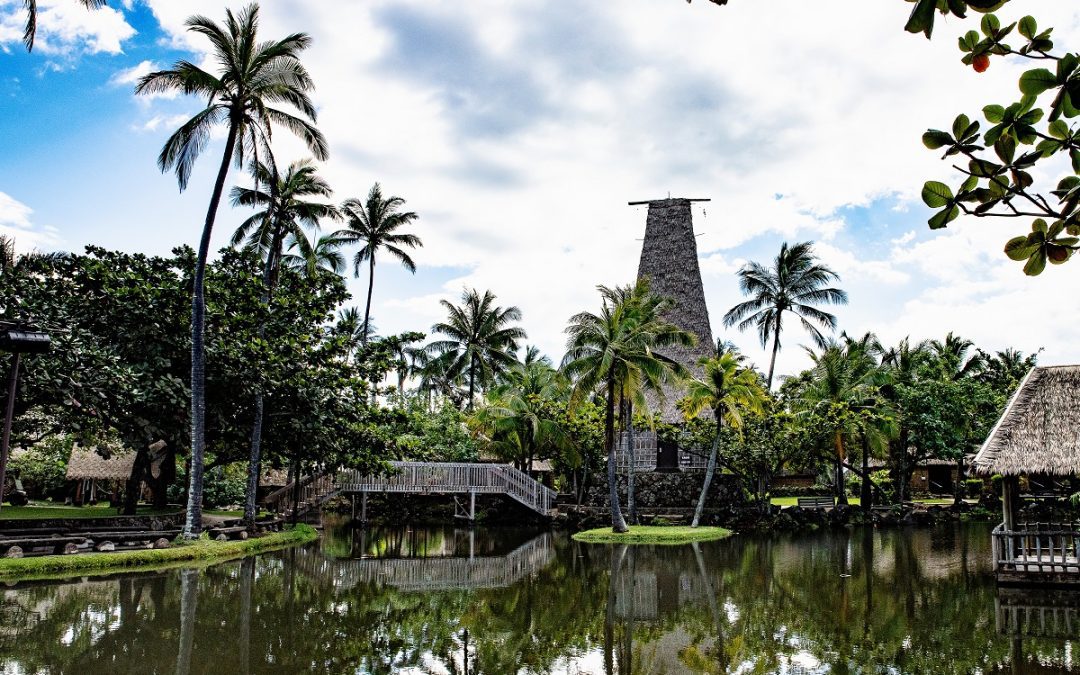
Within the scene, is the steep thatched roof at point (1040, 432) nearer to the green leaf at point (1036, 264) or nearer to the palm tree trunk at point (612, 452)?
the palm tree trunk at point (612, 452)

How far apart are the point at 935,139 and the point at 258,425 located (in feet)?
67.4

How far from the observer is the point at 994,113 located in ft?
7.02

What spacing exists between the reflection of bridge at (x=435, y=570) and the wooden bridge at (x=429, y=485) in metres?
7.86

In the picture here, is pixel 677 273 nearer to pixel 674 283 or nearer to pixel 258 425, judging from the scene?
pixel 674 283

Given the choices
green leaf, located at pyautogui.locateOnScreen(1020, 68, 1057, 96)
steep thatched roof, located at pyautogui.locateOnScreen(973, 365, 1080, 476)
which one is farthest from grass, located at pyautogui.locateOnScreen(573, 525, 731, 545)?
green leaf, located at pyautogui.locateOnScreen(1020, 68, 1057, 96)

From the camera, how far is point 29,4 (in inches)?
495

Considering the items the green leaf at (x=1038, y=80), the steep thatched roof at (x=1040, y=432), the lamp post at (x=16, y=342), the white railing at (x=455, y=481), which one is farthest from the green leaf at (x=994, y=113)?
the white railing at (x=455, y=481)

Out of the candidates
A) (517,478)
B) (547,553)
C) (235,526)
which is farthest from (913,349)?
(235,526)

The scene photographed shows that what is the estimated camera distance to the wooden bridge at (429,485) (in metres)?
28.0

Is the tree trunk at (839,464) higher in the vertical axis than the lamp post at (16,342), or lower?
lower

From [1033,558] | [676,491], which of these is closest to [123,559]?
[1033,558]

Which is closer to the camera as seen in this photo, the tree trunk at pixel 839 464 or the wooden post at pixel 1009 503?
the wooden post at pixel 1009 503

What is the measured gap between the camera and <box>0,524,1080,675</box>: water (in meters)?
8.71

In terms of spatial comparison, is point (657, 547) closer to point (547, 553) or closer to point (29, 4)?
point (547, 553)
